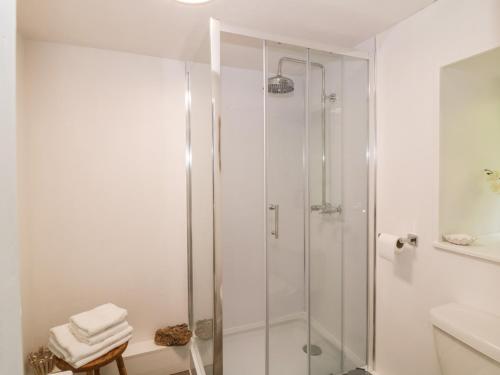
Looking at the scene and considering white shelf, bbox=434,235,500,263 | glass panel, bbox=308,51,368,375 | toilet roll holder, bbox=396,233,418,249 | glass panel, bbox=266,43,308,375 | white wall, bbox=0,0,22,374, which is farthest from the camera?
glass panel, bbox=308,51,368,375

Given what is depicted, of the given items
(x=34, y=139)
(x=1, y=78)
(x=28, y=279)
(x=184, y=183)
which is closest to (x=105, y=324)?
(x=28, y=279)

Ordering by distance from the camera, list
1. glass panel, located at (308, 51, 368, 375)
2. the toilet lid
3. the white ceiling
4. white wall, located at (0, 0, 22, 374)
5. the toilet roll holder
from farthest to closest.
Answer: glass panel, located at (308, 51, 368, 375) < the toilet roll holder < the white ceiling < the toilet lid < white wall, located at (0, 0, 22, 374)

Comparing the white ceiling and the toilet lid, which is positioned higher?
the white ceiling

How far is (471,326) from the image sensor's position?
3.69 feet

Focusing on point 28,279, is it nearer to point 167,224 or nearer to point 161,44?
point 167,224

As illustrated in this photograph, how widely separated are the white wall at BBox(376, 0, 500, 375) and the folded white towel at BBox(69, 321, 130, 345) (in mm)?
1591

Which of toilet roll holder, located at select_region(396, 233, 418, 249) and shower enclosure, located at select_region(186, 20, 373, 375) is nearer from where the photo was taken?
toilet roll holder, located at select_region(396, 233, 418, 249)

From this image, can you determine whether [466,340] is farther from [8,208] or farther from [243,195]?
[8,208]

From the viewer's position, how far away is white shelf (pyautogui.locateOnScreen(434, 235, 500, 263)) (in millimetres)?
1181

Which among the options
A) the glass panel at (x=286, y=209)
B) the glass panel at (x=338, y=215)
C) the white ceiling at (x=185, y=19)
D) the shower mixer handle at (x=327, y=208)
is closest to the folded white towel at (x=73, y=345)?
the glass panel at (x=286, y=209)

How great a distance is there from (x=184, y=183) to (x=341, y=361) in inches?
65.4

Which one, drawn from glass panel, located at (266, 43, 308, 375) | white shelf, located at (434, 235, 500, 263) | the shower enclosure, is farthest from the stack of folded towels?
white shelf, located at (434, 235, 500, 263)

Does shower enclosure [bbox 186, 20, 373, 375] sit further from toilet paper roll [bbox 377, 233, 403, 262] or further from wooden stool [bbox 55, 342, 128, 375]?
wooden stool [bbox 55, 342, 128, 375]

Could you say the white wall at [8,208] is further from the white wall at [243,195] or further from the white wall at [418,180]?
the white wall at [418,180]
